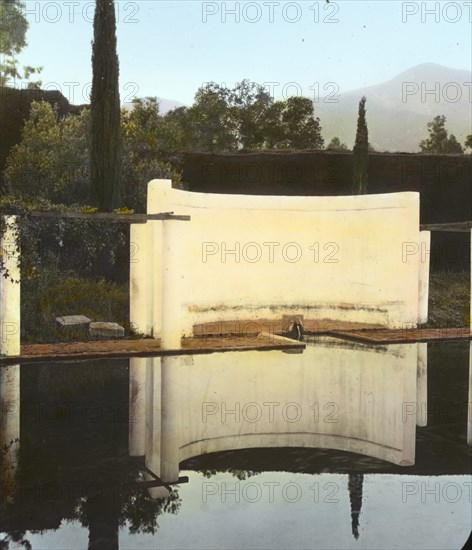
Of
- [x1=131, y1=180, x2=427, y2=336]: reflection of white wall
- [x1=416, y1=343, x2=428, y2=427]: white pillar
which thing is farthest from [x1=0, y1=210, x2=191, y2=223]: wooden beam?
[x1=416, y1=343, x2=428, y2=427]: white pillar

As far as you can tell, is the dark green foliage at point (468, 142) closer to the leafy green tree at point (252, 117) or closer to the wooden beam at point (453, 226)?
the leafy green tree at point (252, 117)

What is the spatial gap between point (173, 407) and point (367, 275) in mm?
10092

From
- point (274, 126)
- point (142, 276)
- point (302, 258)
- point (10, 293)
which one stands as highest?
point (274, 126)

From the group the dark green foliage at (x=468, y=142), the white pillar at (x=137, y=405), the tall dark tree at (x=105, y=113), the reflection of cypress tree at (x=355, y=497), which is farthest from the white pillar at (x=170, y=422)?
the dark green foliage at (x=468, y=142)

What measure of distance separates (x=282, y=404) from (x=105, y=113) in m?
10.1

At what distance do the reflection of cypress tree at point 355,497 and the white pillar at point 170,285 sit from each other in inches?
306

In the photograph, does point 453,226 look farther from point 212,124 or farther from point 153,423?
point 212,124

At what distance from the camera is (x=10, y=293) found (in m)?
13.6

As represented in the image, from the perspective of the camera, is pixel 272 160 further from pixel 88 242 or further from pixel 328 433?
pixel 328 433

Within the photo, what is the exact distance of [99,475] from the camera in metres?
7.26

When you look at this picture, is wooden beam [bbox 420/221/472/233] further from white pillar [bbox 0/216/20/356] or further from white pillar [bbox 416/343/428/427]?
white pillar [bbox 0/216/20/356]

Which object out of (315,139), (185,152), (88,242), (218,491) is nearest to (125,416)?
(218,491)

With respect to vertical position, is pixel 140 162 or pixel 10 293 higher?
pixel 140 162

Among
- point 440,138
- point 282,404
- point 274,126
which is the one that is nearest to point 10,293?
point 282,404
